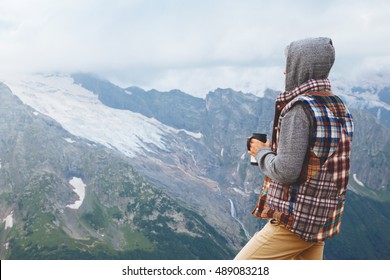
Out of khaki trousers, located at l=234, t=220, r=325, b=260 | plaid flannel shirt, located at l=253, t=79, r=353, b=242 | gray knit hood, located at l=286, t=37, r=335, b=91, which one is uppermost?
gray knit hood, located at l=286, t=37, r=335, b=91

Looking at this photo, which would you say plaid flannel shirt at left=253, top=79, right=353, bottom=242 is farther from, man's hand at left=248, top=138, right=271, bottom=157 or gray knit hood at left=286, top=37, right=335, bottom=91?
man's hand at left=248, top=138, right=271, bottom=157

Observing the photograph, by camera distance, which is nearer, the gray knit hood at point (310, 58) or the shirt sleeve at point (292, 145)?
the shirt sleeve at point (292, 145)

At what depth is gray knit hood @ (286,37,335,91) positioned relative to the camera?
6.75 meters

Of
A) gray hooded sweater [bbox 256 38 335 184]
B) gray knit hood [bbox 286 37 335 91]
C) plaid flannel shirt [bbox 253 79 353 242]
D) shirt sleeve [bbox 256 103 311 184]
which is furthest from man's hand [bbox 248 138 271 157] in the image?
gray knit hood [bbox 286 37 335 91]

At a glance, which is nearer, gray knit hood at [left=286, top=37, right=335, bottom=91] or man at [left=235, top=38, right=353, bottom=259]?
man at [left=235, top=38, right=353, bottom=259]

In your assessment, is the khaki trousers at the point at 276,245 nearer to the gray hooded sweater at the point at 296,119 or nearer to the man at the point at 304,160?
the man at the point at 304,160

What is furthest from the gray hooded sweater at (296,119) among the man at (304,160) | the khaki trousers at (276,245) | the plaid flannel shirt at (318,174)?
the khaki trousers at (276,245)

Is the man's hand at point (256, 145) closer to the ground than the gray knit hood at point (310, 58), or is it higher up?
closer to the ground

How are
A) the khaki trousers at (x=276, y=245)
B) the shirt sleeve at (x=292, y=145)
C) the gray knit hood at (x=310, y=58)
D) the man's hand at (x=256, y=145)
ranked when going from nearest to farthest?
the shirt sleeve at (x=292, y=145)
the gray knit hood at (x=310, y=58)
the khaki trousers at (x=276, y=245)
the man's hand at (x=256, y=145)

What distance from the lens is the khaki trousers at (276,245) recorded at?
272 inches

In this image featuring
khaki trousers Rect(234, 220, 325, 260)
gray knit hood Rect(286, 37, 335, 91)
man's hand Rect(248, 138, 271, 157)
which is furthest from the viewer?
man's hand Rect(248, 138, 271, 157)

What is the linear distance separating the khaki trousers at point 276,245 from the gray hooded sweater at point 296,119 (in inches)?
34.6

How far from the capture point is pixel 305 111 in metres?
6.43
